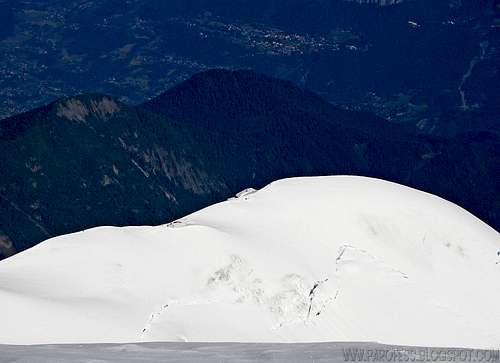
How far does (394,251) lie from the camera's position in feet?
194

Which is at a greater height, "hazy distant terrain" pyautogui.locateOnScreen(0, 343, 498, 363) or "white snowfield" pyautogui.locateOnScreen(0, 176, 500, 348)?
"hazy distant terrain" pyautogui.locateOnScreen(0, 343, 498, 363)

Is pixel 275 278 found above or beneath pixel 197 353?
beneath

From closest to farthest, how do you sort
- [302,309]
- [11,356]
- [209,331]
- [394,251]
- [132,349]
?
1. [11,356]
2. [132,349]
3. [209,331]
4. [302,309]
5. [394,251]

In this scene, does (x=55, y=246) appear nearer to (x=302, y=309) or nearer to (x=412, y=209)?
(x=302, y=309)

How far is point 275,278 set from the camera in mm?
55688

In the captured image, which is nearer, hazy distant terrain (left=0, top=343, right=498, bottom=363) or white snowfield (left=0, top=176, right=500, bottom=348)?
hazy distant terrain (left=0, top=343, right=498, bottom=363)

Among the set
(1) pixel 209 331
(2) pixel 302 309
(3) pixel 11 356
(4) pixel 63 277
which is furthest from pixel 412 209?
(3) pixel 11 356

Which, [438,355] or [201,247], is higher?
[438,355]

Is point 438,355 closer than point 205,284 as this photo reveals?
Yes

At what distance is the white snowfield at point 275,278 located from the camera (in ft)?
167

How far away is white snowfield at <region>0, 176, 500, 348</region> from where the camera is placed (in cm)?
5075

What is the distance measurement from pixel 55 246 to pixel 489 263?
71.8 feet

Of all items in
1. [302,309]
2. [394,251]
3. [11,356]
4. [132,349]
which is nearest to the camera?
[11,356]

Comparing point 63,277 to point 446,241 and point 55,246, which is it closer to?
point 55,246
